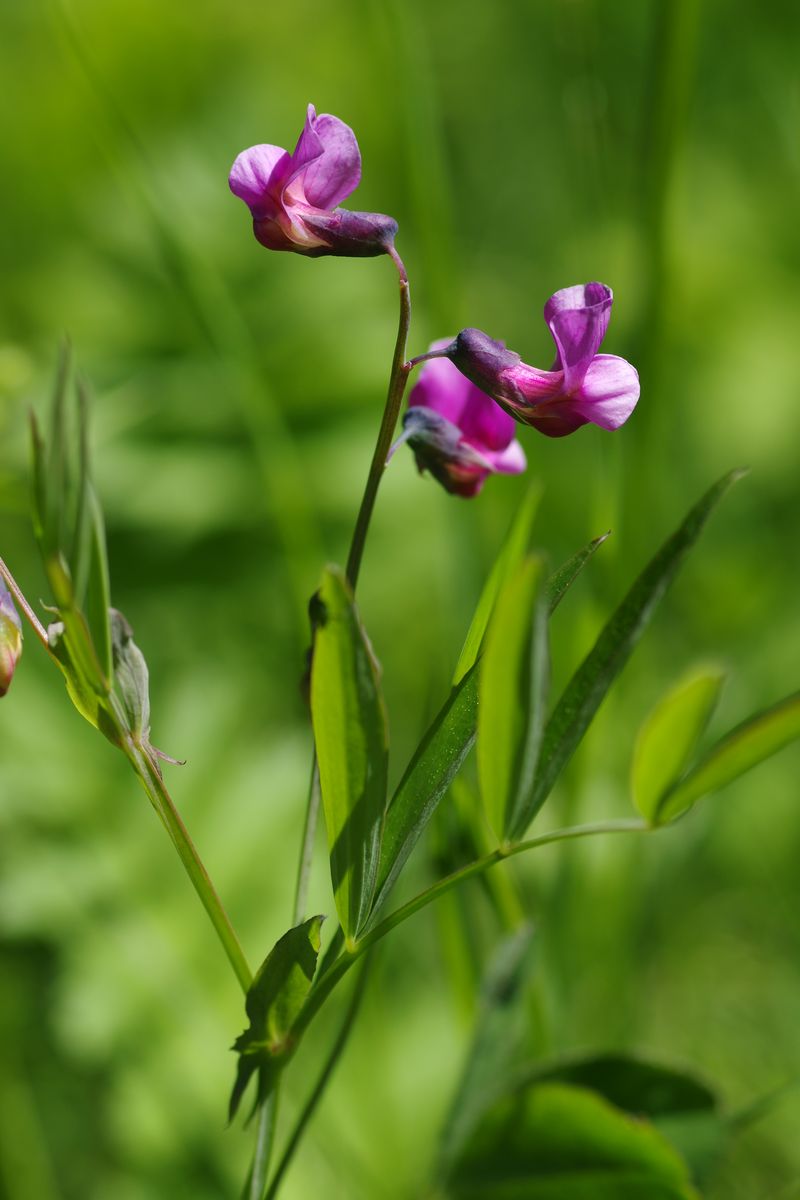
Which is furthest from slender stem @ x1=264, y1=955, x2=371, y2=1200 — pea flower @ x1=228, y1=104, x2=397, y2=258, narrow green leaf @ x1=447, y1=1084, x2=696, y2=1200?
pea flower @ x1=228, y1=104, x2=397, y2=258

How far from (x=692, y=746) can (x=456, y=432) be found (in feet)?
0.70

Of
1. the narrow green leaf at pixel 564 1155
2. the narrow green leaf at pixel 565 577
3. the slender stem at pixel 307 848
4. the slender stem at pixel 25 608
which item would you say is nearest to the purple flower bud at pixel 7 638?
the slender stem at pixel 25 608

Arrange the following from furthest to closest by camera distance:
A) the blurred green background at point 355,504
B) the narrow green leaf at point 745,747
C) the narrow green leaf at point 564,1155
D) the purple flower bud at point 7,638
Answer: the blurred green background at point 355,504 < the narrow green leaf at point 564,1155 < the purple flower bud at point 7,638 < the narrow green leaf at point 745,747

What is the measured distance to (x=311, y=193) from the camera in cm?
59

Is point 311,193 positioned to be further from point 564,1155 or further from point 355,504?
point 355,504

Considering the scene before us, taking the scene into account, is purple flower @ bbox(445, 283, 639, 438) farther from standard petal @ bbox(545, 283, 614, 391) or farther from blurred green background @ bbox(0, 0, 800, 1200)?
blurred green background @ bbox(0, 0, 800, 1200)

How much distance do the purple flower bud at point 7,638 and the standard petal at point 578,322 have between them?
29 cm

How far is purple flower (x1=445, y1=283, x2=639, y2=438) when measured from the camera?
547mm

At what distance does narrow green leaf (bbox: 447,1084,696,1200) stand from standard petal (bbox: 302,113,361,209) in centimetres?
52

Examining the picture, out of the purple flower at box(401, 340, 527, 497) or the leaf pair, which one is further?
the purple flower at box(401, 340, 527, 497)

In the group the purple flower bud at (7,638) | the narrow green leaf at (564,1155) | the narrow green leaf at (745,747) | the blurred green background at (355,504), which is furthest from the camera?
the blurred green background at (355,504)

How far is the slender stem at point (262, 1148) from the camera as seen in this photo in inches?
22.5

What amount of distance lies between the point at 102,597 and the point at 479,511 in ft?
2.30

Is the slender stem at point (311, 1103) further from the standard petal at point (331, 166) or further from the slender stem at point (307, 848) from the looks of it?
the standard petal at point (331, 166)
